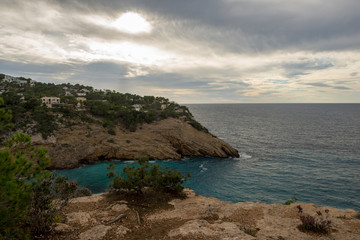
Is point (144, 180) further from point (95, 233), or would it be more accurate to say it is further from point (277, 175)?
point (277, 175)

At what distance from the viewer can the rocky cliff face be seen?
3648 centimetres

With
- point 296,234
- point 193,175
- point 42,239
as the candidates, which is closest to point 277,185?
point 193,175

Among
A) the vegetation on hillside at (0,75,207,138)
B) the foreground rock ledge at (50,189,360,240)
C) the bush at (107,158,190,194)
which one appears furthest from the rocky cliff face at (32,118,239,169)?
the foreground rock ledge at (50,189,360,240)

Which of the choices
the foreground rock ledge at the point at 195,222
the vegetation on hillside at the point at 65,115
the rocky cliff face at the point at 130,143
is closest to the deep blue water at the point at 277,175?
the rocky cliff face at the point at 130,143

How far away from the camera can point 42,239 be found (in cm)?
846

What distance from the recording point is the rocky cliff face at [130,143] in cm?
3648

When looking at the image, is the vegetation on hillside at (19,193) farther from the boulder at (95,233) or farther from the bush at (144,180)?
the bush at (144,180)

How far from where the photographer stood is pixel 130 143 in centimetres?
4419

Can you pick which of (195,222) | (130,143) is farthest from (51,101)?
(195,222)

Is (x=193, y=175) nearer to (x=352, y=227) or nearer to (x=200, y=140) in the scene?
(x=200, y=140)

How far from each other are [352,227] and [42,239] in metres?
16.5

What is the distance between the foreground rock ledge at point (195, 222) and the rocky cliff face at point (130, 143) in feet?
85.7

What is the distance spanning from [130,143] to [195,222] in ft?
117

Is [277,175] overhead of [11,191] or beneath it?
beneath
